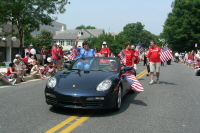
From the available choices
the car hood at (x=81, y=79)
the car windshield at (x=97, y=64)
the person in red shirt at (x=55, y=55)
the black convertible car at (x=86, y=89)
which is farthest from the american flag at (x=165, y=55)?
the person in red shirt at (x=55, y=55)

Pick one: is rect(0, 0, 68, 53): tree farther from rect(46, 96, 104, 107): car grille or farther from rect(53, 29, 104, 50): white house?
rect(53, 29, 104, 50): white house

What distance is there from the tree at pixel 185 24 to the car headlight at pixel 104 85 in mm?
50270

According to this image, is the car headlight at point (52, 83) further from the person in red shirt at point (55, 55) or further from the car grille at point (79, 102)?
the person in red shirt at point (55, 55)

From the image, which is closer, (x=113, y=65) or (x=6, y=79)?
(x=113, y=65)

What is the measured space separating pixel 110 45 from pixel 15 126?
49.6 metres

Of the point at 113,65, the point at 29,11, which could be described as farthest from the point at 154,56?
the point at 29,11

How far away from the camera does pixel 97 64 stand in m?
7.01

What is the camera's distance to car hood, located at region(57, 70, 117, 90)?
221 inches

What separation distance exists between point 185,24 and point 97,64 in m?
49.5

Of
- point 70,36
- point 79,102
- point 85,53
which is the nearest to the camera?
point 79,102

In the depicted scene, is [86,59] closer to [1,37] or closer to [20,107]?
[20,107]

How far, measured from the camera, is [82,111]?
5.95 metres

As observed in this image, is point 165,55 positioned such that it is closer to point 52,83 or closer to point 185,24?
point 52,83

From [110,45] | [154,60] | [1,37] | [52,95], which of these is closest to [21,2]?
[1,37]
